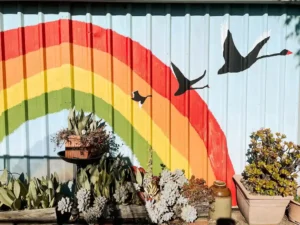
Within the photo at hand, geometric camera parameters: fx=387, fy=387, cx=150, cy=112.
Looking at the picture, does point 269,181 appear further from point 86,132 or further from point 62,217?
point 62,217

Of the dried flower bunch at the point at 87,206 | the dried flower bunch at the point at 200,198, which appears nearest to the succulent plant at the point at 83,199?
the dried flower bunch at the point at 87,206

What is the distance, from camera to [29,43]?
4559 mm

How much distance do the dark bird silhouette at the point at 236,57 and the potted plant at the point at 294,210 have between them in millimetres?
1617

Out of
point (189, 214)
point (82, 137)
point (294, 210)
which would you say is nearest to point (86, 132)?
point (82, 137)

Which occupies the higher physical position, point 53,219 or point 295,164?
point 295,164

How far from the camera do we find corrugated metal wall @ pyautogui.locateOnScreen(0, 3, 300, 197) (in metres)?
4.55

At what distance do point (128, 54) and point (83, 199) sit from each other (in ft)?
5.72

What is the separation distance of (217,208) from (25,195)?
2.12m

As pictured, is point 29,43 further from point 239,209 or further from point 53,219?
point 239,209

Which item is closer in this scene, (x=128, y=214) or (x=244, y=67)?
(x=128, y=214)

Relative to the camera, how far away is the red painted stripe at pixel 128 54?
14.9 ft

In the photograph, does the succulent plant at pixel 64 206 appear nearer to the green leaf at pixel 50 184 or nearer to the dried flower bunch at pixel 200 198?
the green leaf at pixel 50 184

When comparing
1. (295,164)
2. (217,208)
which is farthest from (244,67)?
(217,208)

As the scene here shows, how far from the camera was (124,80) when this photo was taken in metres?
4.64
